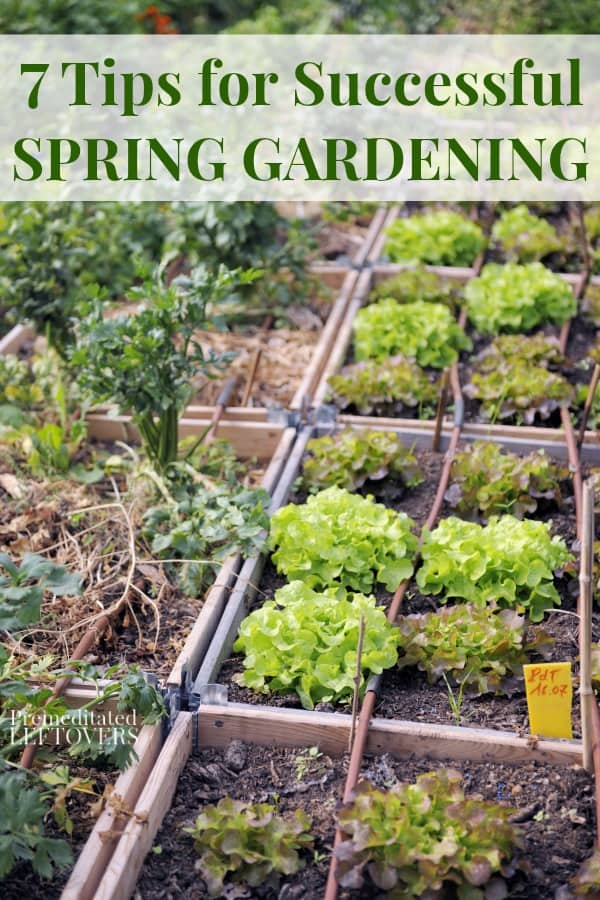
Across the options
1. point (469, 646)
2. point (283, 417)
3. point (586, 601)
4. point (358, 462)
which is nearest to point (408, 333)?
point (283, 417)

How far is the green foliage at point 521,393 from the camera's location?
4102 millimetres

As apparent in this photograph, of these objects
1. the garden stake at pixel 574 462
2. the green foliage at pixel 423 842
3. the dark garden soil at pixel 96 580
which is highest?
the green foliage at pixel 423 842

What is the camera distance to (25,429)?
4.01 metres

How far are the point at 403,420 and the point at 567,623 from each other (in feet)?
4.11

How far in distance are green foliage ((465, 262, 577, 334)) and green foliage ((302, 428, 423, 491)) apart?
128 cm

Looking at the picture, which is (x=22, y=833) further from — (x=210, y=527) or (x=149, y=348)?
(x=149, y=348)

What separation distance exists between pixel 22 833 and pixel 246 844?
0.49m

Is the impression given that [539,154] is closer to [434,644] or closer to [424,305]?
[424,305]

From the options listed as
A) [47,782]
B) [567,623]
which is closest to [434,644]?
[567,623]

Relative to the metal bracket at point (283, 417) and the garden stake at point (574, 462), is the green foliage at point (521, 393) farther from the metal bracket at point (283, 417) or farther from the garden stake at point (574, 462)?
the metal bracket at point (283, 417)

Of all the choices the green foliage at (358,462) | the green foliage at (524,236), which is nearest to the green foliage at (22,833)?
the green foliage at (358,462)

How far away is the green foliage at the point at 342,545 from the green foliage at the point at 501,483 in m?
0.35

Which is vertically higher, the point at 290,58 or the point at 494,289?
the point at 290,58

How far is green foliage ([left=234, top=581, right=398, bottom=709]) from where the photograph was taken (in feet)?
9.09
